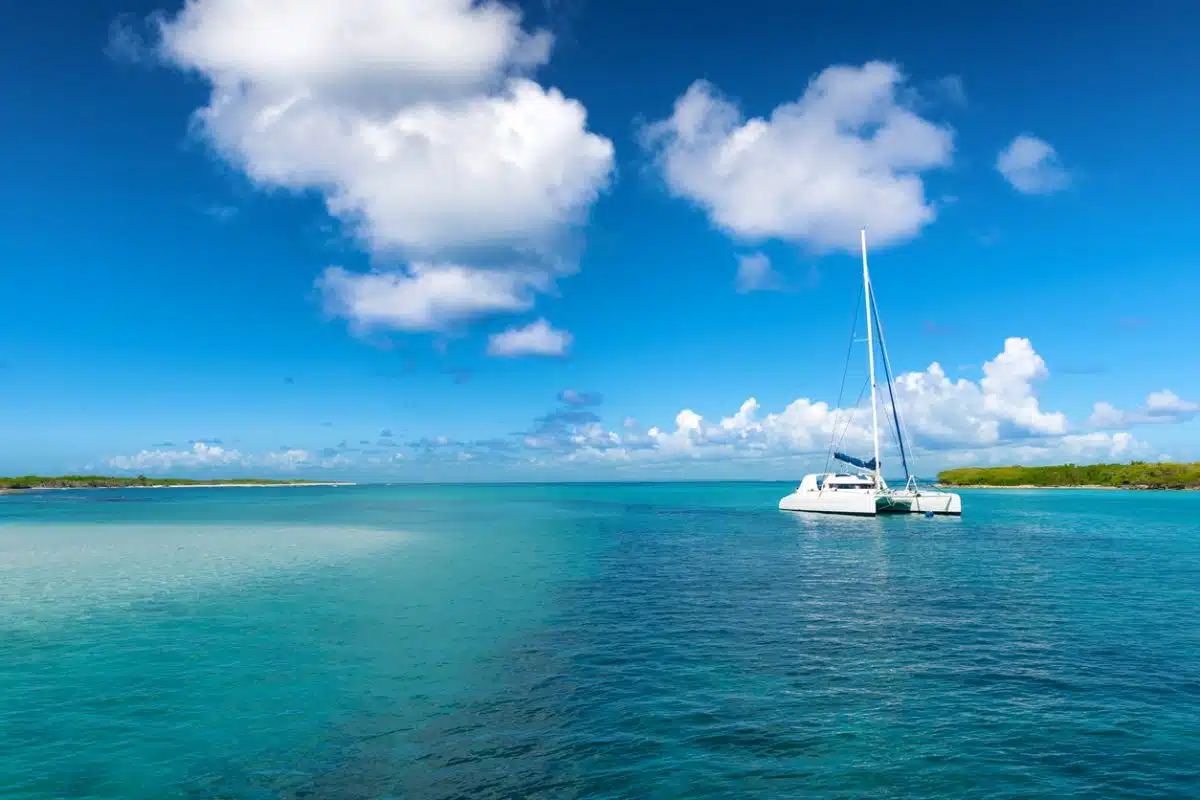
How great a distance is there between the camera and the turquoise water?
1484 cm

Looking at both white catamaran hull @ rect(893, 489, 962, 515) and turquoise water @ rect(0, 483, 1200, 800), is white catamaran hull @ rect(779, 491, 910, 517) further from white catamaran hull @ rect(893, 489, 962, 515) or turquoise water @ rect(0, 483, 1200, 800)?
turquoise water @ rect(0, 483, 1200, 800)

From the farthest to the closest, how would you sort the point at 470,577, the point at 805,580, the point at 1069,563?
the point at 1069,563 → the point at 470,577 → the point at 805,580

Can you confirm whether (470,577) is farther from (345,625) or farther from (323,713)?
(323,713)

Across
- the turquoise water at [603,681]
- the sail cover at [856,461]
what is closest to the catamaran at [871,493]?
the sail cover at [856,461]

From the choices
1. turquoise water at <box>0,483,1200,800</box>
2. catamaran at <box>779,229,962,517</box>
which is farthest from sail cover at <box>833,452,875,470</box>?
turquoise water at <box>0,483,1200,800</box>

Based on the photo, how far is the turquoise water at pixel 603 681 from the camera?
14.8 meters

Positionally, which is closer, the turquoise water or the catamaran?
the turquoise water

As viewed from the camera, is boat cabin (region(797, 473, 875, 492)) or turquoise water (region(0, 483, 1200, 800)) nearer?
turquoise water (region(0, 483, 1200, 800))

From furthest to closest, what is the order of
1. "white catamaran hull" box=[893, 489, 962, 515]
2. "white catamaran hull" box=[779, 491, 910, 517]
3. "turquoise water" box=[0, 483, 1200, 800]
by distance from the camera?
1. "white catamaran hull" box=[893, 489, 962, 515]
2. "white catamaran hull" box=[779, 491, 910, 517]
3. "turquoise water" box=[0, 483, 1200, 800]

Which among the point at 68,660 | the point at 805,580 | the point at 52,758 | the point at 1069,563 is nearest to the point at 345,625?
the point at 68,660

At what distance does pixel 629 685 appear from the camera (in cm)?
2069

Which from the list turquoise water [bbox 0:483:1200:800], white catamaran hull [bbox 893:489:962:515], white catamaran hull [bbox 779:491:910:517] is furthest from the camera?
white catamaran hull [bbox 893:489:962:515]

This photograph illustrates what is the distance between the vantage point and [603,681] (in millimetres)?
21062

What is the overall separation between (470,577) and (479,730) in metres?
26.3
